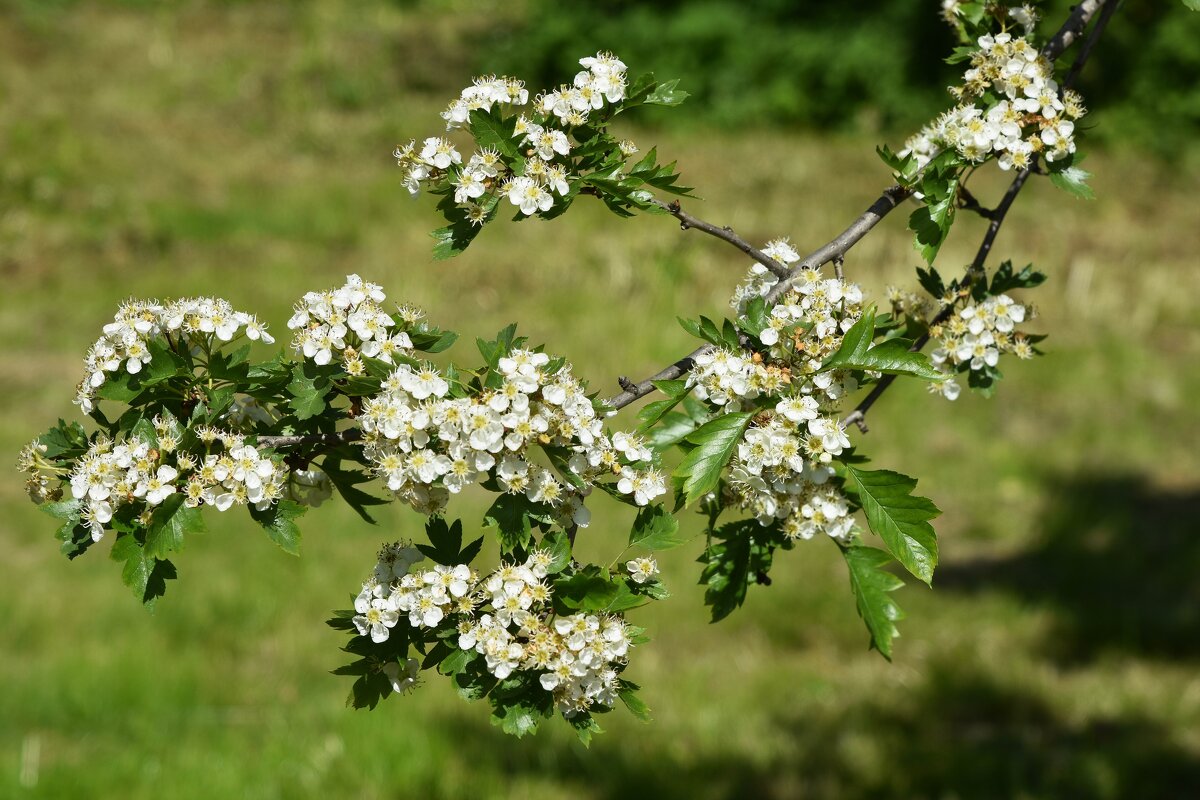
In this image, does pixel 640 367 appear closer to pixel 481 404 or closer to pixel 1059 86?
pixel 1059 86

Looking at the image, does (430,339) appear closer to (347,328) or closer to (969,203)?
(347,328)

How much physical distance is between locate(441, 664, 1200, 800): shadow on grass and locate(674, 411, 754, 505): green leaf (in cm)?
329

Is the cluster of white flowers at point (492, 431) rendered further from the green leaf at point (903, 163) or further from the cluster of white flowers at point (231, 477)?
the green leaf at point (903, 163)

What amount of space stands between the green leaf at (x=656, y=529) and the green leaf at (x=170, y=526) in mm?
715

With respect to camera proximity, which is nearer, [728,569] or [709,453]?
[709,453]

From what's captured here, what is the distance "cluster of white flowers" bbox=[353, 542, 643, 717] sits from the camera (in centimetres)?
185

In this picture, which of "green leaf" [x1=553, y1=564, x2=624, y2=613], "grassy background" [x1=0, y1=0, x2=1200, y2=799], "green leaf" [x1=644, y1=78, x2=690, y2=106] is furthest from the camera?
"grassy background" [x1=0, y1=0, x2=1200, y2=799]

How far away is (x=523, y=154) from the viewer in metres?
2.17

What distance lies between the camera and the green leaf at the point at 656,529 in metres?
2.01

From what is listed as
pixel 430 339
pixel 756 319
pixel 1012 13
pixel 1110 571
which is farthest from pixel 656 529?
pixel 1110 571

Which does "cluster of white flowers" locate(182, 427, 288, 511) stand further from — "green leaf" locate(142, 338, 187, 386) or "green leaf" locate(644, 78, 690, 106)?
"green leaf" locate(644, 78, 690, 106)

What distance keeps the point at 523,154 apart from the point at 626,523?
593cm

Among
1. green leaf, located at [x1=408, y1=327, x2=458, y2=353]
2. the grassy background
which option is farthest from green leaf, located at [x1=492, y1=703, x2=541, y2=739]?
the grassy background

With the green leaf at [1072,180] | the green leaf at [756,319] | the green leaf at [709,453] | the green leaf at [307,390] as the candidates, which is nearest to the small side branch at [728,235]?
the green leaf at [756,319]
